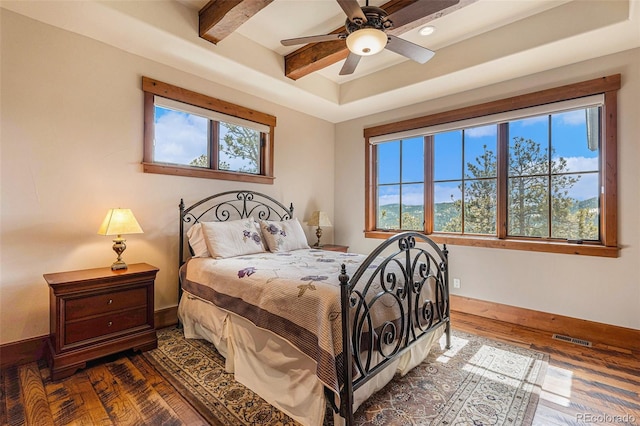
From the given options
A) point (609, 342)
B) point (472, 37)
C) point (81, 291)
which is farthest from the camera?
point (472, 37)

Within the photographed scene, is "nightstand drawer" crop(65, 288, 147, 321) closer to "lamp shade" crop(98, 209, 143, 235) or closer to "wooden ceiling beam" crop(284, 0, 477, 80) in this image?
"lamp shade" crop(98, 209, 143, 235)

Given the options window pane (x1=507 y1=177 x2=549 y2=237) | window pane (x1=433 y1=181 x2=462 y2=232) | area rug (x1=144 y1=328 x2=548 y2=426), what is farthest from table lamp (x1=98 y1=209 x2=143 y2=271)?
window pane (x1=507 y1=177 x2=549 y2=237)

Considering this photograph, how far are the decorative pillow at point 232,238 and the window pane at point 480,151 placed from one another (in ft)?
8.72

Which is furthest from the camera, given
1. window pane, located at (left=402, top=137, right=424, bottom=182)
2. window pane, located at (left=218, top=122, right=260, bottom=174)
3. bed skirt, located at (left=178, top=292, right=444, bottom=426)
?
window pane, located at (left=402, top=137, right=424, bottom=182)

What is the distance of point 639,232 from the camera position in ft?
8.77

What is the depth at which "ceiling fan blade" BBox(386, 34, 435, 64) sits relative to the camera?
2172mm

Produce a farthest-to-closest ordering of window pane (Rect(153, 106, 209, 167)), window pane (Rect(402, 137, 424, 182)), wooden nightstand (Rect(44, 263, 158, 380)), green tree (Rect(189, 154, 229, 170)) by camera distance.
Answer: window pane (Rect(402, 137, 424, 182))
green tree (Rect(189, 154, 229, 170))
window pane (Rect(153, 106, 209, 167))
wooden nightstand (Rect(44, 263, 158, 380))

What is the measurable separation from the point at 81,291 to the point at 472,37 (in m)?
4.10

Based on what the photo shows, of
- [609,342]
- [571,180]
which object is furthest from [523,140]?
[609,342]

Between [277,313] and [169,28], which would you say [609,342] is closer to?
[277,313]

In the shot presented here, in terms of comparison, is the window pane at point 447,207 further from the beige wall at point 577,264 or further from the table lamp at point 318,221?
the table lamp at point 318,221

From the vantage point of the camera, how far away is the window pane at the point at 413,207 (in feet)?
13.5

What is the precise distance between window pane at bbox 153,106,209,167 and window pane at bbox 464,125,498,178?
313cm

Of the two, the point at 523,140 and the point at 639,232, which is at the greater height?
the point at 523,140
